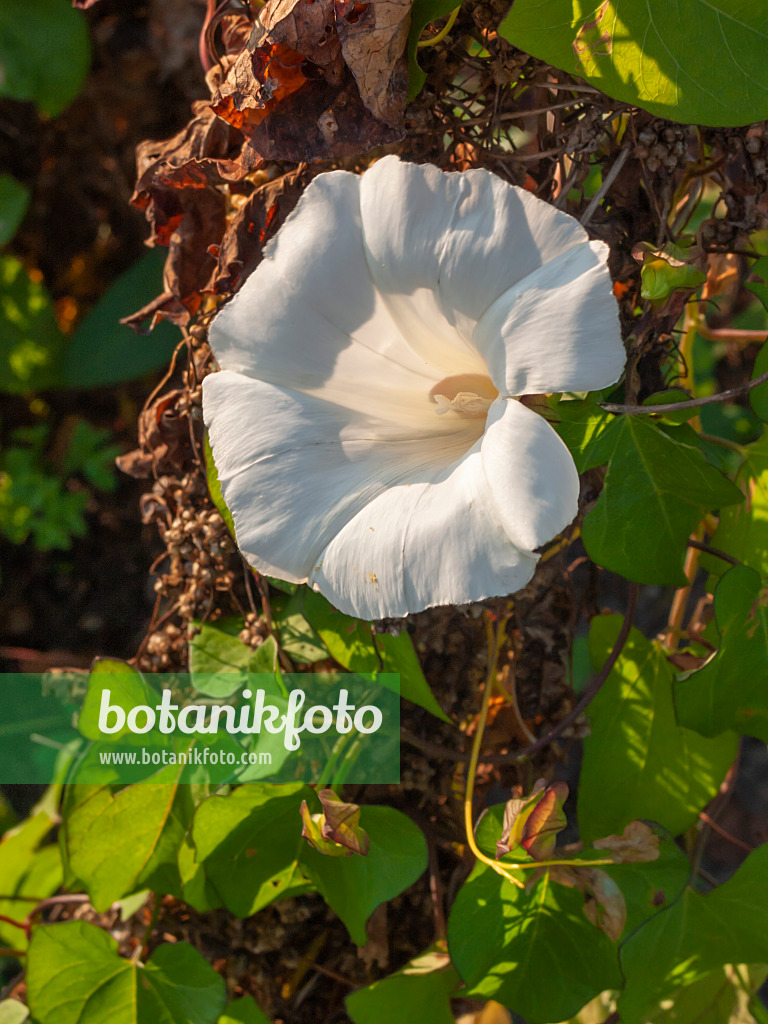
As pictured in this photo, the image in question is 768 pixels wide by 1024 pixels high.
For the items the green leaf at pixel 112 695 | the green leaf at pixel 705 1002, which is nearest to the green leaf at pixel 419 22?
the green leaf at pixel 112 695

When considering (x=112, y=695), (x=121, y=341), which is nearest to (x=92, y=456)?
(x=121, y=341)

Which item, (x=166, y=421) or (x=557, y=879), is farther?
(x=166, y=421)

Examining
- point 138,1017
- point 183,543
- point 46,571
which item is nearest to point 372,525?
point 183,543

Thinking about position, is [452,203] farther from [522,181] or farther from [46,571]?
[46,571]

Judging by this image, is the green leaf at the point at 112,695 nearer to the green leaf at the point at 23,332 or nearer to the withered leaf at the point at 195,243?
the withered leaf at the point at 195,243

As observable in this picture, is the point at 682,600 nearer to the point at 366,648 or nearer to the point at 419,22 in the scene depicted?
Result: the point at 366,648

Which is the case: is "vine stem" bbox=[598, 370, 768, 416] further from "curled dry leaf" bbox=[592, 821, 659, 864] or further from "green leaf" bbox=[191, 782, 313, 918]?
"green leaf" bbox=[191, 782, 313, 918]
